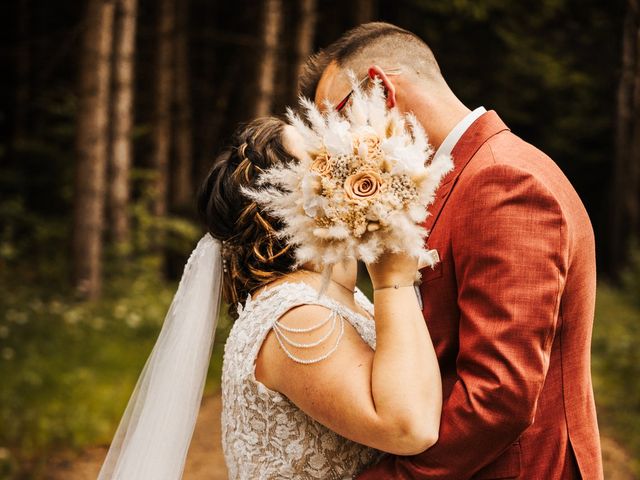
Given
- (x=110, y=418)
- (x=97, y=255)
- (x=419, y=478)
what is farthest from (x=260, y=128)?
(x=97, y=255)

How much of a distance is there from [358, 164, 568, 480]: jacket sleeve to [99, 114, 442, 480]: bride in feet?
0.30

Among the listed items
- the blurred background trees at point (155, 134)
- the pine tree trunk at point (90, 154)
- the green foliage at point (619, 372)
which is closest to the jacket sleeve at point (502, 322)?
the blurred background trees at point (155, 134)

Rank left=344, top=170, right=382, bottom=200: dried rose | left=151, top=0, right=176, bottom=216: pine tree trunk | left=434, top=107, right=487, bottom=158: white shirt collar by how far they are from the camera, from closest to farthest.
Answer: left=344, top=170, right=382, bottom=200: dried rose
left=434, top=107, right=487, bottom=158: white shirt collar
left=151, top=0, right=176, bottom=216: pine tree trunk

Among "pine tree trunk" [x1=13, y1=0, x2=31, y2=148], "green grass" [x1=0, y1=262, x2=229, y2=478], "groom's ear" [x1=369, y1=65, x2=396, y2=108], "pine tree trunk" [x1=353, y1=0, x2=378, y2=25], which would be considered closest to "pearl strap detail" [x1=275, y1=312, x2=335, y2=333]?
"groom's ear" [x1=369, y1=65, x2=396, y2=108]

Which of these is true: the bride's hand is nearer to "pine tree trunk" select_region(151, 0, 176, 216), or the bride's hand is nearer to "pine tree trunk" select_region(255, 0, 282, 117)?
"pine tree trunk" select_region(255, 0, 282, 117)

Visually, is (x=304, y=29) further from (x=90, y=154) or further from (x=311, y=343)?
(x=311, y=343)

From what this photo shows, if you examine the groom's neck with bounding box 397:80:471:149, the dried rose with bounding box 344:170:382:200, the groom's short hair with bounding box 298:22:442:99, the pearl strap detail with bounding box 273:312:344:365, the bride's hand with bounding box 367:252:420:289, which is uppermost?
the groom's short hair with bounding box 298:22:442:99

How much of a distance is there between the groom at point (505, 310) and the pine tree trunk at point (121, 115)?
8.19 m

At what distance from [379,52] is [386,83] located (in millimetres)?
191

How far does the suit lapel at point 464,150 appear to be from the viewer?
2.37 meters

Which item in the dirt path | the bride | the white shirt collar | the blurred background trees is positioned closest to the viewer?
the bride

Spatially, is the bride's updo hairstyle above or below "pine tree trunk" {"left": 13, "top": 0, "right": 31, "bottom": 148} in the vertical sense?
above

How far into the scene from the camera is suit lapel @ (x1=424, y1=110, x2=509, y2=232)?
2.37 metres

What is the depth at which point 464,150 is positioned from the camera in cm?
242
